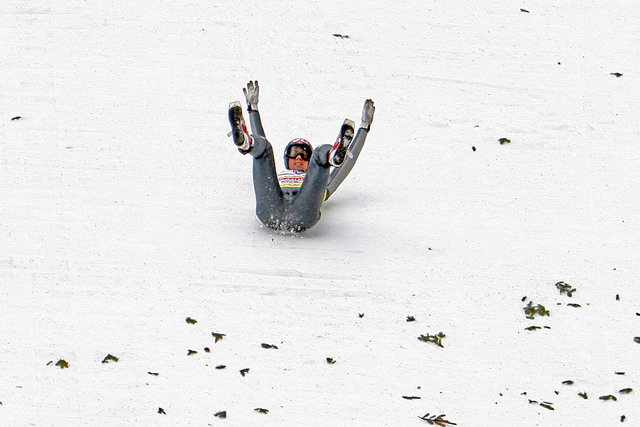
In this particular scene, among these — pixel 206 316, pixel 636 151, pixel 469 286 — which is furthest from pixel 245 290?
pixel 636 151

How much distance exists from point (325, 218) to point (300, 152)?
1.30 ft

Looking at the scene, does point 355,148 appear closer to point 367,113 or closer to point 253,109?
point 367,113

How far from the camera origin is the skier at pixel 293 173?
4.21 metres

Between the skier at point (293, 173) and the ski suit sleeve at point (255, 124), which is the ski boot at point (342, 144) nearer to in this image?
the skier at point (293, 173)

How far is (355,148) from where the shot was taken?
4.79 metres

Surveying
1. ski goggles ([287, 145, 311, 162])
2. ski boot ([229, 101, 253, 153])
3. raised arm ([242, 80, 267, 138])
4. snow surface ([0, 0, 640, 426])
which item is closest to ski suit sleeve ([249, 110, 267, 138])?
raised arm ([242, 80, 267, 138])

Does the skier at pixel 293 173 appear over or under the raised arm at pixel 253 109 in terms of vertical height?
under

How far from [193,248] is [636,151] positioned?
10.4 feet

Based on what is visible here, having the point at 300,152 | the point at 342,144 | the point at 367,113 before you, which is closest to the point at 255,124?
the point at 300,152

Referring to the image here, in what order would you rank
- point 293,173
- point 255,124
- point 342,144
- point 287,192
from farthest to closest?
point 255,124
point 293,173
point 287,192
point 342,144

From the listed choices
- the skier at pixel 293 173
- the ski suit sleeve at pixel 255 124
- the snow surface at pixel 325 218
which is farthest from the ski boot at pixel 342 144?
the ski suit sleeve at pixel 255 124

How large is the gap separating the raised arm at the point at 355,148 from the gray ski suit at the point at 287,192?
6.3 inches

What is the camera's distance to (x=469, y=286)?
14.0 ft

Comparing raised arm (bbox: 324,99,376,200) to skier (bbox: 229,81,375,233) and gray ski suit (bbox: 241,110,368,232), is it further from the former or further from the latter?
gray ski suit (bbox: 241,110,368,232)
